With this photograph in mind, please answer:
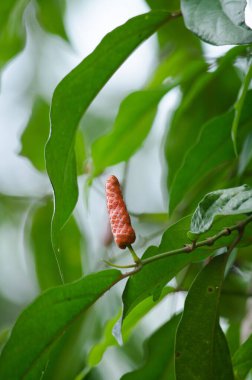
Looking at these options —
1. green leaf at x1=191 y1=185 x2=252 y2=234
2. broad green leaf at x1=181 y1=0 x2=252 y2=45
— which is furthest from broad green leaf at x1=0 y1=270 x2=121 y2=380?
broad green leaf at x1=181 y1=0 x2=252 y2=45

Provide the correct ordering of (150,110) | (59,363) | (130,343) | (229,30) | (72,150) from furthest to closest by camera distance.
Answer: (130,343), (150,110), (59,363), (72,150), (229,30)

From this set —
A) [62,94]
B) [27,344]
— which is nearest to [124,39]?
[62,94]

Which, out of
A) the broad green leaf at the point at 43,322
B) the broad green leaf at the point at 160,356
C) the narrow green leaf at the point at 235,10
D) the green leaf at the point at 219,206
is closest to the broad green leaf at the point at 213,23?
the narrow green leaf at the point at 235,10

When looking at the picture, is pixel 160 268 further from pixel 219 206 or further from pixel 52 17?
pixel 52 17

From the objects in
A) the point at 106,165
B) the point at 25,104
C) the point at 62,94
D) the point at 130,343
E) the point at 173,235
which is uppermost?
the point at 62,94

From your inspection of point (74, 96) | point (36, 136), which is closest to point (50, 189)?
point (36, 136)

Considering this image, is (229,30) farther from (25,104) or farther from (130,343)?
(25,104)

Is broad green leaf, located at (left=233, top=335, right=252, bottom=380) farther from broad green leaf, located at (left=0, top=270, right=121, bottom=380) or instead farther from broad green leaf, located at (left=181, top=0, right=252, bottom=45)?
broad green leaf, located at (left=181, top=0, right=252, bottom=45)

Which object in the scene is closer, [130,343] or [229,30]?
[229,30]
